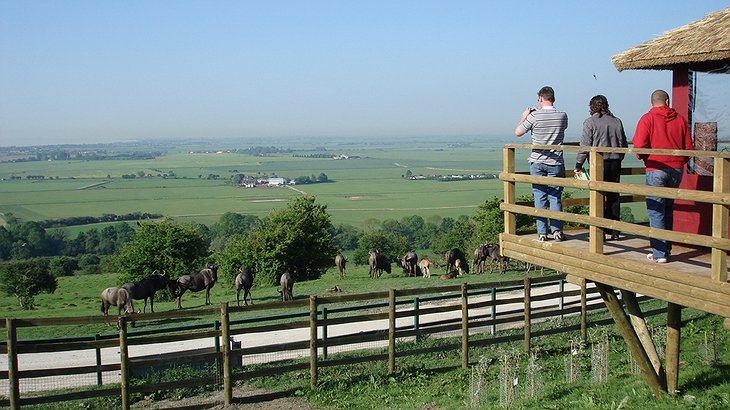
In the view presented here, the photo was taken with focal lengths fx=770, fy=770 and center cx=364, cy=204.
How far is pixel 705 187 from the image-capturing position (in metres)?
8.73

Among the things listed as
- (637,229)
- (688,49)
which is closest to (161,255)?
(688,49)

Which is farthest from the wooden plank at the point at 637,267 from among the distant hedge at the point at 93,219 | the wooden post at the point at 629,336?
the distant hedge at the point at 93,219

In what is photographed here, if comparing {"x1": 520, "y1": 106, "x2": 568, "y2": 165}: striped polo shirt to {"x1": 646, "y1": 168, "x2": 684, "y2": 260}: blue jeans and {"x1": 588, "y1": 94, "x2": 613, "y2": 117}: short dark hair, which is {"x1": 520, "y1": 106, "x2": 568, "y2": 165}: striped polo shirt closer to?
{"x1": 588, "y1": 94, "x2": 613, "y2": 117}: short dark hair

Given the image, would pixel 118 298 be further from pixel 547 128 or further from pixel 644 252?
pixel 644 252

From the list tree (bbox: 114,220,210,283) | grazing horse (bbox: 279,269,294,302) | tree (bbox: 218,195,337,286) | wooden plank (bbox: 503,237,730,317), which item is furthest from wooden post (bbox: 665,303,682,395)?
tree (bbox: 218,195,337,286)

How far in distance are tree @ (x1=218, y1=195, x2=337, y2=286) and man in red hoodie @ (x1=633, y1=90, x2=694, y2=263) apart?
35.0m

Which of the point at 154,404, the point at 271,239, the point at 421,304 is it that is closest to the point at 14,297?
the point at 271,239

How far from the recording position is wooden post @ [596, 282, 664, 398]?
877 cm

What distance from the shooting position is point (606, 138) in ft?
28.1

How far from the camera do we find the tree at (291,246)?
42.8m

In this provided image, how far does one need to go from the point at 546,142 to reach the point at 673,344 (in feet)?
9.70

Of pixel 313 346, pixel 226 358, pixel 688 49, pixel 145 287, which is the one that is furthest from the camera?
pixel 145 287

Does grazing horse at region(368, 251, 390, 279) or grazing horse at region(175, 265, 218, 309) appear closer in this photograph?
grazing horse at region(175, 265, 218, 309)

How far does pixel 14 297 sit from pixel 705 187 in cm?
4821
